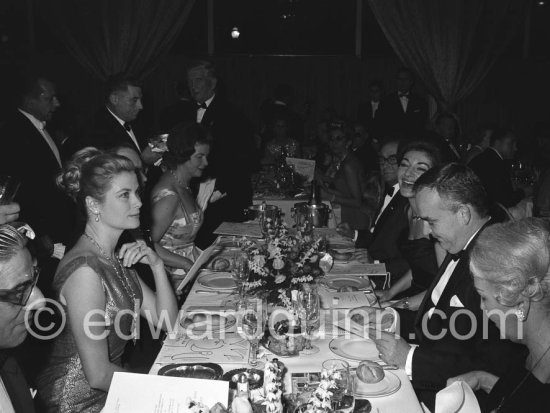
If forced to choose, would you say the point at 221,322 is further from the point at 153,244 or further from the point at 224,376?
the point at 153,244

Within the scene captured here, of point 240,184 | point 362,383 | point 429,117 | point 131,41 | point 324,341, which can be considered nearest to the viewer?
point 362,383

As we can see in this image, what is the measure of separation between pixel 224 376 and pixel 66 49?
769cm

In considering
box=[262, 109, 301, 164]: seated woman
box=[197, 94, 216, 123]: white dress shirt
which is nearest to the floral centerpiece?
box=[197, 94, 216, 123]: white dress shirt

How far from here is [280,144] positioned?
6391 millimetres

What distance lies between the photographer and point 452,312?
232cm

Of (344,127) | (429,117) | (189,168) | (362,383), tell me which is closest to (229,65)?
(429,117)

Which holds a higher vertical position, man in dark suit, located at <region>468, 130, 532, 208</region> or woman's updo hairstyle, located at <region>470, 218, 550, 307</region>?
woman's updo hairstyle, located at <region>470, 218, 550, 307</region>

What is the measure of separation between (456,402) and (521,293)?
33 centimetres

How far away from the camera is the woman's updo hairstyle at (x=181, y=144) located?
12.9 feet

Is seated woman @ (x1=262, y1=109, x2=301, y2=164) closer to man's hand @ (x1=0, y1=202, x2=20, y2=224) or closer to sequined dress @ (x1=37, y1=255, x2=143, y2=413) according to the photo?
man's hand @ (x1=0, y1=202, x2=20, y2=224)

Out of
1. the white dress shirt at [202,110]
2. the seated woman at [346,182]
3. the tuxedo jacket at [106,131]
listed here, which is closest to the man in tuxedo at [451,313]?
the tuxedo jacket at [106,131]

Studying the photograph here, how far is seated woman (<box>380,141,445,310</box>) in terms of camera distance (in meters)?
3.09

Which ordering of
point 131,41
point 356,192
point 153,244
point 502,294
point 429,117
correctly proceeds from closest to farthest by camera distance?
point 502,294 → point 153,244 → point 356,192 → point 131,41 → point 429,117

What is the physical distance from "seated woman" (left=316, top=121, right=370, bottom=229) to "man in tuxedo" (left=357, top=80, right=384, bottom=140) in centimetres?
269
